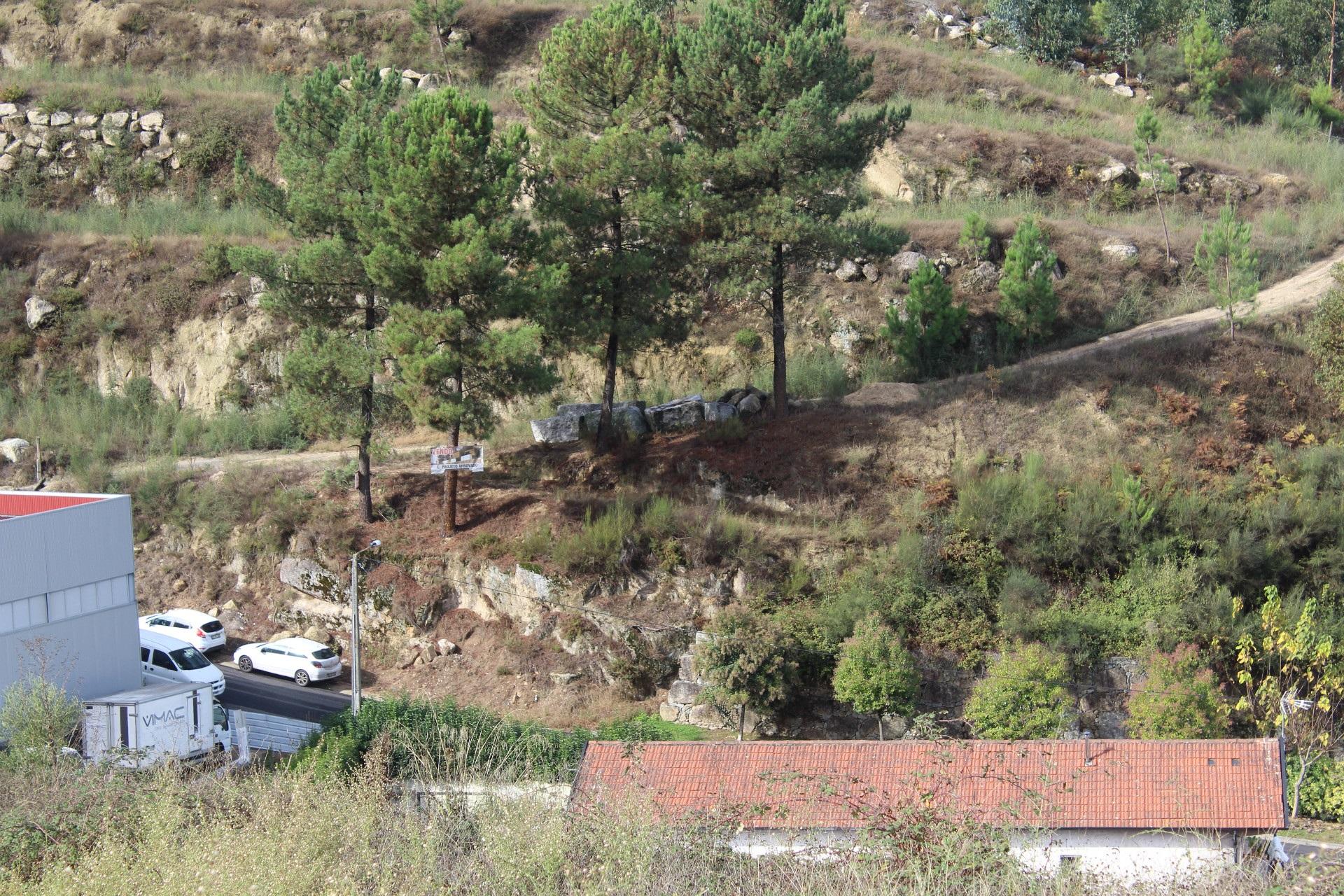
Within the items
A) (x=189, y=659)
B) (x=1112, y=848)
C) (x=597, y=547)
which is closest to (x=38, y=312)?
(x=189, y=659)

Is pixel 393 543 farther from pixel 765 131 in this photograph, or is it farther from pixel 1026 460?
pixel 1026 460

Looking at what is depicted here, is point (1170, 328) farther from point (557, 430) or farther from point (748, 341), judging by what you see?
point (557, 430)

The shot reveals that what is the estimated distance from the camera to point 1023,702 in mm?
24094

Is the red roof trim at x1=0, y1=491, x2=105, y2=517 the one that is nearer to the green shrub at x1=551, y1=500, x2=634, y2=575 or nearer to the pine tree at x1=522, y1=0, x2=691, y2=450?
the green shrub at x1=551, y1=500, x2=634, y2=575

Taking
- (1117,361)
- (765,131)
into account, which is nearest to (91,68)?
(765,131)

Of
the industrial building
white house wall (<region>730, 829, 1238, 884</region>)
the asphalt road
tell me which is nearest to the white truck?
the industrial building

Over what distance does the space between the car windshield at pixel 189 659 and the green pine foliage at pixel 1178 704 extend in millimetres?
18415

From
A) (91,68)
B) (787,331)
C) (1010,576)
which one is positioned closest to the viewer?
(1010,576)

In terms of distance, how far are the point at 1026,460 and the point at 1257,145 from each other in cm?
2532

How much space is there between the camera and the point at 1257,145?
4822 cm

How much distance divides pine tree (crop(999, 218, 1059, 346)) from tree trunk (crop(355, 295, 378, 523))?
1686 cm

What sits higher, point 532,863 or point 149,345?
point 532,863

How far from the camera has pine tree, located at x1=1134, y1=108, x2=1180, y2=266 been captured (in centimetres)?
3912

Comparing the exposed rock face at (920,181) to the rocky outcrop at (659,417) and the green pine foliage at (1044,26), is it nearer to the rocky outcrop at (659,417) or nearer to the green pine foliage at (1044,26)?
the green pine foliage at (1044,26)
